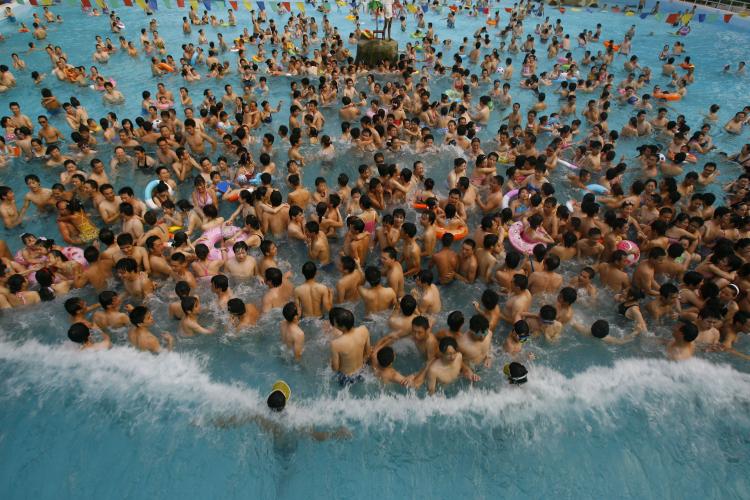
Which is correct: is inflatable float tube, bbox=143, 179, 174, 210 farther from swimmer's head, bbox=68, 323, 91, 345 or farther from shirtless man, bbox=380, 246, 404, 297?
shirtless man, bbox=380, 246, 404, 297

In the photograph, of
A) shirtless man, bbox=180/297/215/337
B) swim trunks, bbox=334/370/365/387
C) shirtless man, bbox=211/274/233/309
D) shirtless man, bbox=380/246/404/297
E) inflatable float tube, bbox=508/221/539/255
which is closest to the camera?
swim trunks, bbox=334/370/365/387

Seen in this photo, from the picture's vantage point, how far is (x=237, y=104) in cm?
1348

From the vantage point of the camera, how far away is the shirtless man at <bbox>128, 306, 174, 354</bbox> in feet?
18.6

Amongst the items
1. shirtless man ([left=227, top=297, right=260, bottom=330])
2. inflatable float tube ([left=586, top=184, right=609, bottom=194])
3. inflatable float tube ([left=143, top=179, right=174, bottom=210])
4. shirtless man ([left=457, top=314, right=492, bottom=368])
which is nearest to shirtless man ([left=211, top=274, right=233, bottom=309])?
shirtless man ([left=227, top=297, right=260, bottom=330])

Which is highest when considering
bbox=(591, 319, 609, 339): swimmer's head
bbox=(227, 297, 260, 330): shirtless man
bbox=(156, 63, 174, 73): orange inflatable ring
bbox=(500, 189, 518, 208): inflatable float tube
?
bbox=(156, 63, 174, 73): orange inflatable ring

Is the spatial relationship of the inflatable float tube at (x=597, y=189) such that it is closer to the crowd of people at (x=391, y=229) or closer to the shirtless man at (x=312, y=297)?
the crowd of people at (x=391, y=229)

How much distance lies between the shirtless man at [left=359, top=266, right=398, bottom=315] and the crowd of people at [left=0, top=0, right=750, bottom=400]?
0.03m

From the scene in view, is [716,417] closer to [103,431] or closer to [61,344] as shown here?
[103,431]

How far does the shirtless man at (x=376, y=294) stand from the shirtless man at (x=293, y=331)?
3.63 feet

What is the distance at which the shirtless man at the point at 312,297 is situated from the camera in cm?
616

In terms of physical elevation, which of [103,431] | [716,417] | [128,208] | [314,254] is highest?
[128,208]

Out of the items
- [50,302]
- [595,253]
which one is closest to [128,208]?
[50,302]

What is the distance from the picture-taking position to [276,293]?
6336 millimetres

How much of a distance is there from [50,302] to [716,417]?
1052cm
